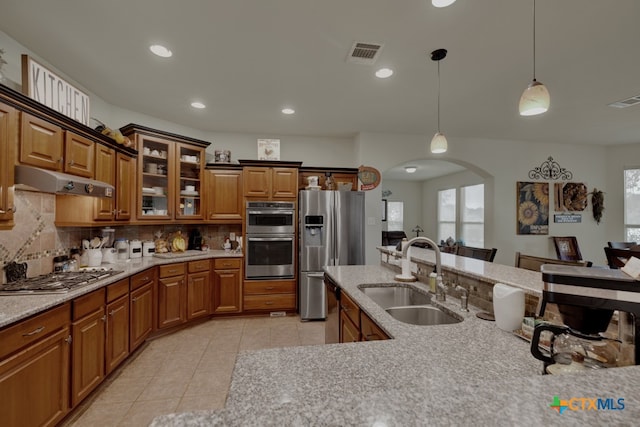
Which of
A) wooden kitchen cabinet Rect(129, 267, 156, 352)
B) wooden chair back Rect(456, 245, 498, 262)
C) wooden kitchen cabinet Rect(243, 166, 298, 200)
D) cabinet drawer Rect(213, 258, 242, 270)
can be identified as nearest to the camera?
wooden kitchen cabinet Rect(129, 267, 156, 352)

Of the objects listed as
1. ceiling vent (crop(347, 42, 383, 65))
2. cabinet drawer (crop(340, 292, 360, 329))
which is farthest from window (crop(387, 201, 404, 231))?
cabinet drawer (crop(340, 292, 360, 329))

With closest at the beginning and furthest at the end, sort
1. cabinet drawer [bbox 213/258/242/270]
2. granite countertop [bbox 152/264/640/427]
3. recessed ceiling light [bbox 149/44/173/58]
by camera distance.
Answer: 1. granite countertop [bbox 152/264/640/427]
2. recessed ceiling light [bbox 149/44/173/58]
3. cabinet drawer [bbox 213/258/242/270]

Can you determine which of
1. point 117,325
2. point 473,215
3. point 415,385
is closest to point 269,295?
point 117,325

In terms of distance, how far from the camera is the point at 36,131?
1972mm

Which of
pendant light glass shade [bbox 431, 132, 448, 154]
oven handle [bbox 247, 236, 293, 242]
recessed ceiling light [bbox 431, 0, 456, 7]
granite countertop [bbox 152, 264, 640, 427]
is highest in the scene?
recessed ceiling light [bbox 431, 0, 456, 7]

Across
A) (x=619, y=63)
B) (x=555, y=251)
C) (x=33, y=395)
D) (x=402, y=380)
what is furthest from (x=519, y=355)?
(x=555, y=251)

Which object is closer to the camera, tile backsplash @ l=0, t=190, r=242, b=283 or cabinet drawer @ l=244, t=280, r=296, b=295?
tile backsplash @ l=0, t=190, r=242, b=283

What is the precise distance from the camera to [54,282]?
2133 millimetres

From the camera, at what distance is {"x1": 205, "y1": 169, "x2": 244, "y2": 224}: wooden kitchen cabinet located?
4.09 metres

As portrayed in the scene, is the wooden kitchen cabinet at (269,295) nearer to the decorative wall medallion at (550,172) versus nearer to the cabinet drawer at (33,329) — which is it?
the cabinet drawer at (33,329)

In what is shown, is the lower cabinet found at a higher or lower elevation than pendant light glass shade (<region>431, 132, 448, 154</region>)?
lower

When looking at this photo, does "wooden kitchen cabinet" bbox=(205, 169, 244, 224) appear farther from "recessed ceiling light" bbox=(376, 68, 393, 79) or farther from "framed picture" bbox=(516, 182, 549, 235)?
"framed picture" bbox=(516, 182, 549, 235)

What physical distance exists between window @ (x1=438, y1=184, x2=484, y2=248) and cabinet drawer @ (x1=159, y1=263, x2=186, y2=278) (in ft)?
20.6

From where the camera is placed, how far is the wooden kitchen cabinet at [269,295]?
A: 397 cm
